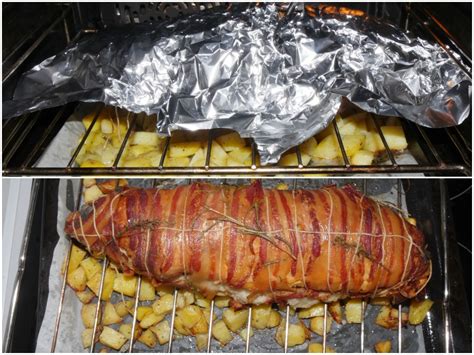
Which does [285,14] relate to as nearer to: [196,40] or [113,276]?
[196,40]

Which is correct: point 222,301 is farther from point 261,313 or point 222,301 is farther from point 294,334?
point 294,334

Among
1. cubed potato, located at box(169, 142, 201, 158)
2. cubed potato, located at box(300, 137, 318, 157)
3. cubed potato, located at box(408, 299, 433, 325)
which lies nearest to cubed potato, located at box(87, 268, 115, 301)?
cubed potato, located at box(169, 142, 201, 158)

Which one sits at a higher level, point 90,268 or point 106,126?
point 106,126

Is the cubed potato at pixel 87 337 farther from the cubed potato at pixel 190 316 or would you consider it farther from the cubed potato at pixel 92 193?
the cubed potato at pixel 92 193

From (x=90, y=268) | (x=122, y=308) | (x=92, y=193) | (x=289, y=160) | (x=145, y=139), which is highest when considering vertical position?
(x=145, y=139)

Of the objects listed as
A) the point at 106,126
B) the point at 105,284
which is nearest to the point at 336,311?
the point at 105,284

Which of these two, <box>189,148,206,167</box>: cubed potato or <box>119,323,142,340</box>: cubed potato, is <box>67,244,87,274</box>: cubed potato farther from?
<box>189,148,206,167</box>: cubed potato

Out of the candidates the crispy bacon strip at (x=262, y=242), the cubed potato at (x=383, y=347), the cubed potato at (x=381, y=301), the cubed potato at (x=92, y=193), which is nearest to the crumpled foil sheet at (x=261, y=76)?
the crispy bacon strip at (x=262, y=242)
